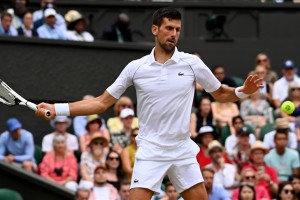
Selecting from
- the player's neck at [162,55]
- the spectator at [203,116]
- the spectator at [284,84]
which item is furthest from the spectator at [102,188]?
the player's neck at [162,55]

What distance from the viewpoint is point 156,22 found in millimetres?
10312

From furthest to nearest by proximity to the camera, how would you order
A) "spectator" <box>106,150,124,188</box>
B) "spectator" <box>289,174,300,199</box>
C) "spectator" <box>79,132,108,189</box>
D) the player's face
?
1. "spectator" <box>79,132,108,189</box>
2. "spectator" <box>106,150,124,188</box>
3. "spectator" <box>289,174,300,199</box>
4. the player's face

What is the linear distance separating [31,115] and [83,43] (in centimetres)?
171

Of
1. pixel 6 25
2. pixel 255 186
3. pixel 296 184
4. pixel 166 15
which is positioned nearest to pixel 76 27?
pixel 6 25

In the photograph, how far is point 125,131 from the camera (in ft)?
55.4

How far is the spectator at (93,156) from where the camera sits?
52.2 ft

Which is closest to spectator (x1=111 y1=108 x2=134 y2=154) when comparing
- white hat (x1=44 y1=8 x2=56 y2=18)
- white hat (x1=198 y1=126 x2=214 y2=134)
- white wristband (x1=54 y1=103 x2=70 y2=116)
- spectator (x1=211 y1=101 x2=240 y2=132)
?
white hat (x1=198 y1=126 x2=214 y2=134)

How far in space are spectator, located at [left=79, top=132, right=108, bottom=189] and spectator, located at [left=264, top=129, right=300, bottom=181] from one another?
2.35 metres

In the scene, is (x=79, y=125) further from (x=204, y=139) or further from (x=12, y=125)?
(x=204, y=139)

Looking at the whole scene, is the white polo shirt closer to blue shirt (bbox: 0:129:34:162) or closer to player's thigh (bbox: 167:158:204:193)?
player's thigh (bbox: 167:158:204:193)

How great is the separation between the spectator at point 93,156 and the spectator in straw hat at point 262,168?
6.50ft

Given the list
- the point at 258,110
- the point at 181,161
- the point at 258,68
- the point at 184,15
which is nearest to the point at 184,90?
the point at 181,161

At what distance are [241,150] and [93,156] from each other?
7.05ft

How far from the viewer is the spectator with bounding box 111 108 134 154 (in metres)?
16.7
